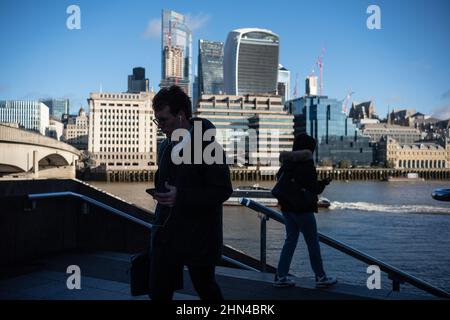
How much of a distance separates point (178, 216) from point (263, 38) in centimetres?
19285

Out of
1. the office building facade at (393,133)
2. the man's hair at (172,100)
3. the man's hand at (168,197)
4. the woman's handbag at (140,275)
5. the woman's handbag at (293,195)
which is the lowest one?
the woman's handbag at (140,275)

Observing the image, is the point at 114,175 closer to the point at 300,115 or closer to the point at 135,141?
the point at 135,141

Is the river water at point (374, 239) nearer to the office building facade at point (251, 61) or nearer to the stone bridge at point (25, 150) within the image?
the stone bridge at point (25, 150)

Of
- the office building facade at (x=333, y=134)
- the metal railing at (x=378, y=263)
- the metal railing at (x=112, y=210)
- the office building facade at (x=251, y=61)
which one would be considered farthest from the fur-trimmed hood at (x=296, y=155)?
the office building facade at (x=251, y=61)

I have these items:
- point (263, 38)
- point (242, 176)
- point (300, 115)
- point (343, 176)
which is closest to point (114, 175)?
point (242, 176)

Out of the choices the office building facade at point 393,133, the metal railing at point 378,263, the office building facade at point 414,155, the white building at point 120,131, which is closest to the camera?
the metal railing at point 378,263

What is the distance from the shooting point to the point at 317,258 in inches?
209

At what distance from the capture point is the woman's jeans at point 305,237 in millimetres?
5188

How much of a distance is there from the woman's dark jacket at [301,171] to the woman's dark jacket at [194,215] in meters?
2.11

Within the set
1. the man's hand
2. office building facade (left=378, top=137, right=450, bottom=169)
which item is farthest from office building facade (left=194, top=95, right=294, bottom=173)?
the man's hand

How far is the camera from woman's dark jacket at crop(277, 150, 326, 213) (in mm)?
5191

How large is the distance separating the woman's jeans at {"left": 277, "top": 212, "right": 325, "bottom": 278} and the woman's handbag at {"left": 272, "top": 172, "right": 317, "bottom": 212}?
122 millimetres

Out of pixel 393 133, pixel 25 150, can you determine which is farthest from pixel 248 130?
pixel 25 150

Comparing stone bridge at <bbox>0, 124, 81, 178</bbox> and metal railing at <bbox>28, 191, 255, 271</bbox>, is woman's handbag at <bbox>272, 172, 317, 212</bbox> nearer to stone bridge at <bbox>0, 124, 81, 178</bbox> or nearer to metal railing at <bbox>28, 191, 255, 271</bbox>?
metal railing at <bbox>28, 191, 255, 271</bbox>
